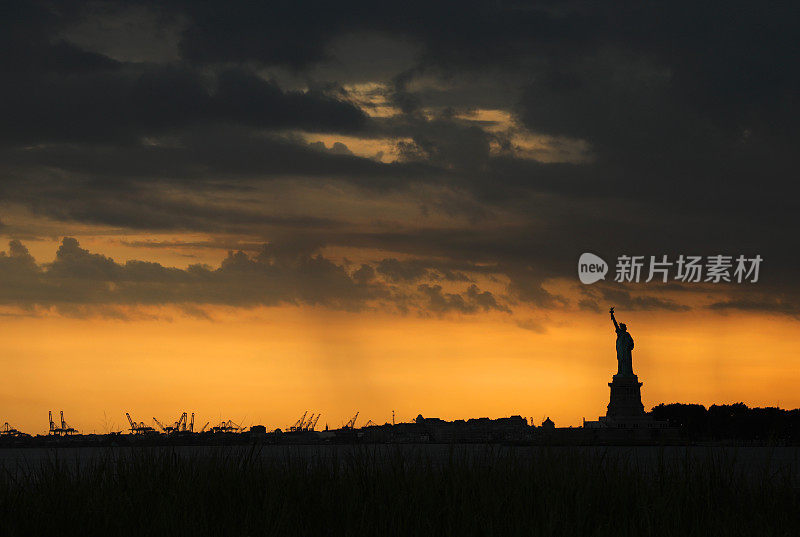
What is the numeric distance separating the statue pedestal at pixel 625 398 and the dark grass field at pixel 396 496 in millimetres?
98930

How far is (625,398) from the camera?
12306cm

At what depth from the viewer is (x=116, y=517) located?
2075cm

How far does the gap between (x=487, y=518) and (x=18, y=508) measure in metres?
9.66

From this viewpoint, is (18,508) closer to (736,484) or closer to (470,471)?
(470,471)

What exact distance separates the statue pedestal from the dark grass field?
9893 centimetres

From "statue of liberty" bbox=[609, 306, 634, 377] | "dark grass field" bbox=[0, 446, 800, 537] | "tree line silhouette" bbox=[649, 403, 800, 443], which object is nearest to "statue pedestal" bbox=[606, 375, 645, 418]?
"statue of liberty" bbox=[609, 306, 634, 377]

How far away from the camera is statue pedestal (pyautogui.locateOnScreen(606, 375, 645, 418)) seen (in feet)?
404

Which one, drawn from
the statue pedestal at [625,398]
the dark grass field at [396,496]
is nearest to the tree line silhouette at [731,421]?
the statue pedestal at [625,398]

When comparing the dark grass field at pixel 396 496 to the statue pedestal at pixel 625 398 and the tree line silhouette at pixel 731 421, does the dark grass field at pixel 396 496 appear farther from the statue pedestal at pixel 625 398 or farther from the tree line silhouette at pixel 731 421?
the tree line silhouette at pixel 731 421

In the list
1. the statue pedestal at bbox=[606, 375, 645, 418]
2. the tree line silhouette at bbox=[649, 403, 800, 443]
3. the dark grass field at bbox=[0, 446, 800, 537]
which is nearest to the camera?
the dark grass field at bbox=[0, 446, 800, 537]

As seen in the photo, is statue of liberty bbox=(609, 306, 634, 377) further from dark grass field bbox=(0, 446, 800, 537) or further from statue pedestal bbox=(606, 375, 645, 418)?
dark grass field bbox=(0, 446, 800, 537)

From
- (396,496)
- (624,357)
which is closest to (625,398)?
(624,357)

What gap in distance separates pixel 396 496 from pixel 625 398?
104647mm

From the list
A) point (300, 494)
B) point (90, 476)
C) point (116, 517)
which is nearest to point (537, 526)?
point (300, 494)
